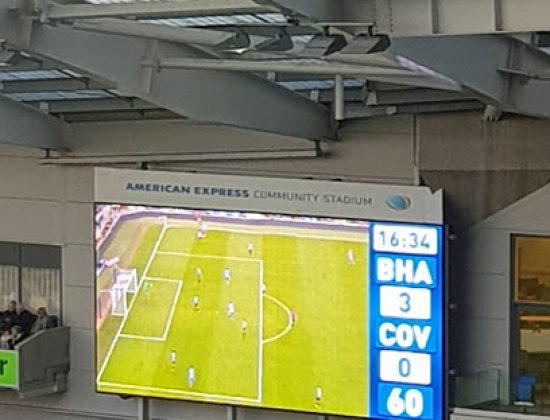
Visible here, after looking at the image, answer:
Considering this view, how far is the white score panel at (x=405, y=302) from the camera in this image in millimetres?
11891

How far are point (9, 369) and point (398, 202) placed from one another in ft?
13.6

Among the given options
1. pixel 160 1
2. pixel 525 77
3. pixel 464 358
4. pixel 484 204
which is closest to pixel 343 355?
pixel 464 358

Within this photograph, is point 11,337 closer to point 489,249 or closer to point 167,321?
point 167,321

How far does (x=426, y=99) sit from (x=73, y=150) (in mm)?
3770

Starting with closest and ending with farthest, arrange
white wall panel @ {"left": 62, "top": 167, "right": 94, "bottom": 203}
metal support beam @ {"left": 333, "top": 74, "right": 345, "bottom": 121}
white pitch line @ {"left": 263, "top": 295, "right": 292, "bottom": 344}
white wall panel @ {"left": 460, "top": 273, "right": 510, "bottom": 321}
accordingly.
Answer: metal support beam @ {"left": 333, "top": 74, "right": 345, "bottom": 121} < white wall panel @ {"left": 460, "top": 273, "right": 510, "bottom": 321} < white pitch line @ {"left": 263, "top": 295, "right": 292, "bottom": 344} < white wall panel @ {"left": 62, "top": 167, "right": 94, "bottom": 203}

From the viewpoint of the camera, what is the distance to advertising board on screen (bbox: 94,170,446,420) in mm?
11984

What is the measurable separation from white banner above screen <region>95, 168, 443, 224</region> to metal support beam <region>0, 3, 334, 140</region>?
0.55 metres

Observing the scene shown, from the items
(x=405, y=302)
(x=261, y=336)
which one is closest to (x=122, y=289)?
(x=261, y=336)

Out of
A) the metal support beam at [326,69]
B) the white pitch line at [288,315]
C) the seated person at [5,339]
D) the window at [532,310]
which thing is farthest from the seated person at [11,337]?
the window at [532,310]

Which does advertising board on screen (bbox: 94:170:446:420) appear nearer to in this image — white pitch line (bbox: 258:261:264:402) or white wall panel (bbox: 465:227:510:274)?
white pitch line (bbox: 258:261:264:402)

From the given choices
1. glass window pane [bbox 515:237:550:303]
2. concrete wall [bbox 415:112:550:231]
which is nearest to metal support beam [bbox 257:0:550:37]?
concrete wall [bbox 415:112:550:231]

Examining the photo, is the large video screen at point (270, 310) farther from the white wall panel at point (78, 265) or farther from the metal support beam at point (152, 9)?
the metal support beam at point (152, 9)

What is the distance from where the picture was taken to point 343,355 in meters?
12.3

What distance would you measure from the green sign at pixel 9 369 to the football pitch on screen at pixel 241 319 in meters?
0.78
